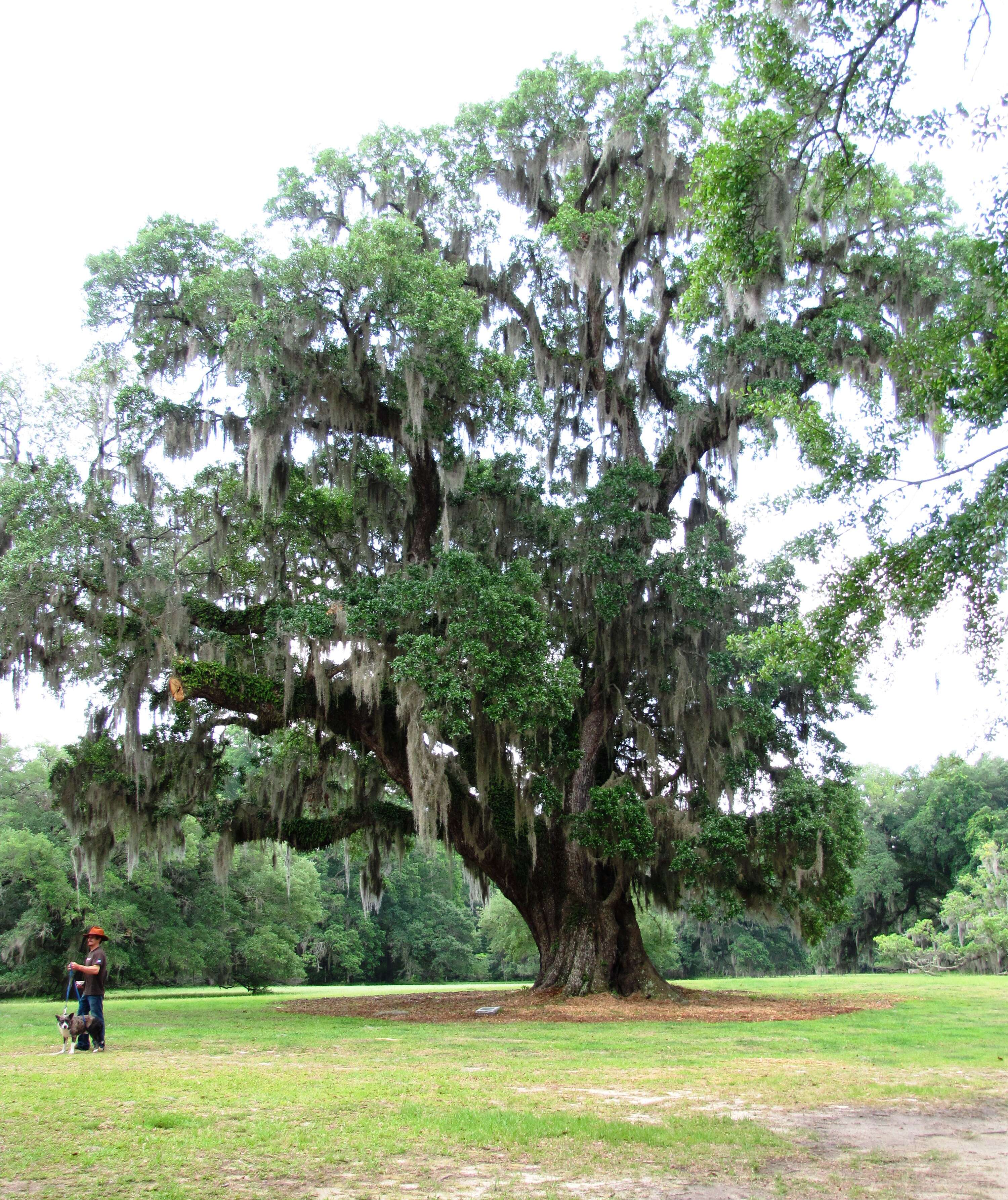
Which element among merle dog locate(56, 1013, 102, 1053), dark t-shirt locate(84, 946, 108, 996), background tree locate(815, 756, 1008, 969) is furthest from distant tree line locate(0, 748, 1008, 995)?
merle dog locate(56, 1013, 102, 1053)

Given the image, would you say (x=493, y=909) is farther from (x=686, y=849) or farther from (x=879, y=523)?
(x=879, y=523)

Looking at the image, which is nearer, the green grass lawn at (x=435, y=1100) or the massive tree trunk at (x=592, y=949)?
the green grass lawn at (x=435, y=1100)

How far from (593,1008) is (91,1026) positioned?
27.0 feet

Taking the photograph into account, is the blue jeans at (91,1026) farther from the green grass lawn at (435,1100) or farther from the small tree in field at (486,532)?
the small tree in field at (486,532)

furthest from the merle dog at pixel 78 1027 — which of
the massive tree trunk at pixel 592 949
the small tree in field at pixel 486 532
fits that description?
the massive tree trunk at pixel 592 949

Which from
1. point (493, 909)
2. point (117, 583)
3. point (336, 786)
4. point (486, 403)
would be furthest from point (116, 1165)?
point (493, 909)

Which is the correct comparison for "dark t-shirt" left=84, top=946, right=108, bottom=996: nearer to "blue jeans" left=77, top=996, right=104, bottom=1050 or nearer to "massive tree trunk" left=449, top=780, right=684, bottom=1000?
"blue jeans" left=77, top=996, right=104, bottom=1050

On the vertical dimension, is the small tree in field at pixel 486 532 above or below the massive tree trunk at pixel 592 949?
above

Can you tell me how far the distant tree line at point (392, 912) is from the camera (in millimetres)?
26969

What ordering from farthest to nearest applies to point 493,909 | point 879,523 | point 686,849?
point 493,909 < point 686,849 < point 879,523

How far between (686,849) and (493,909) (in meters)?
20.0

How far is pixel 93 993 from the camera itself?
8.65 meters

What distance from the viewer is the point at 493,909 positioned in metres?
33.3

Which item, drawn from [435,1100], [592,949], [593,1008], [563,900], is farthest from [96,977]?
[563,900]
